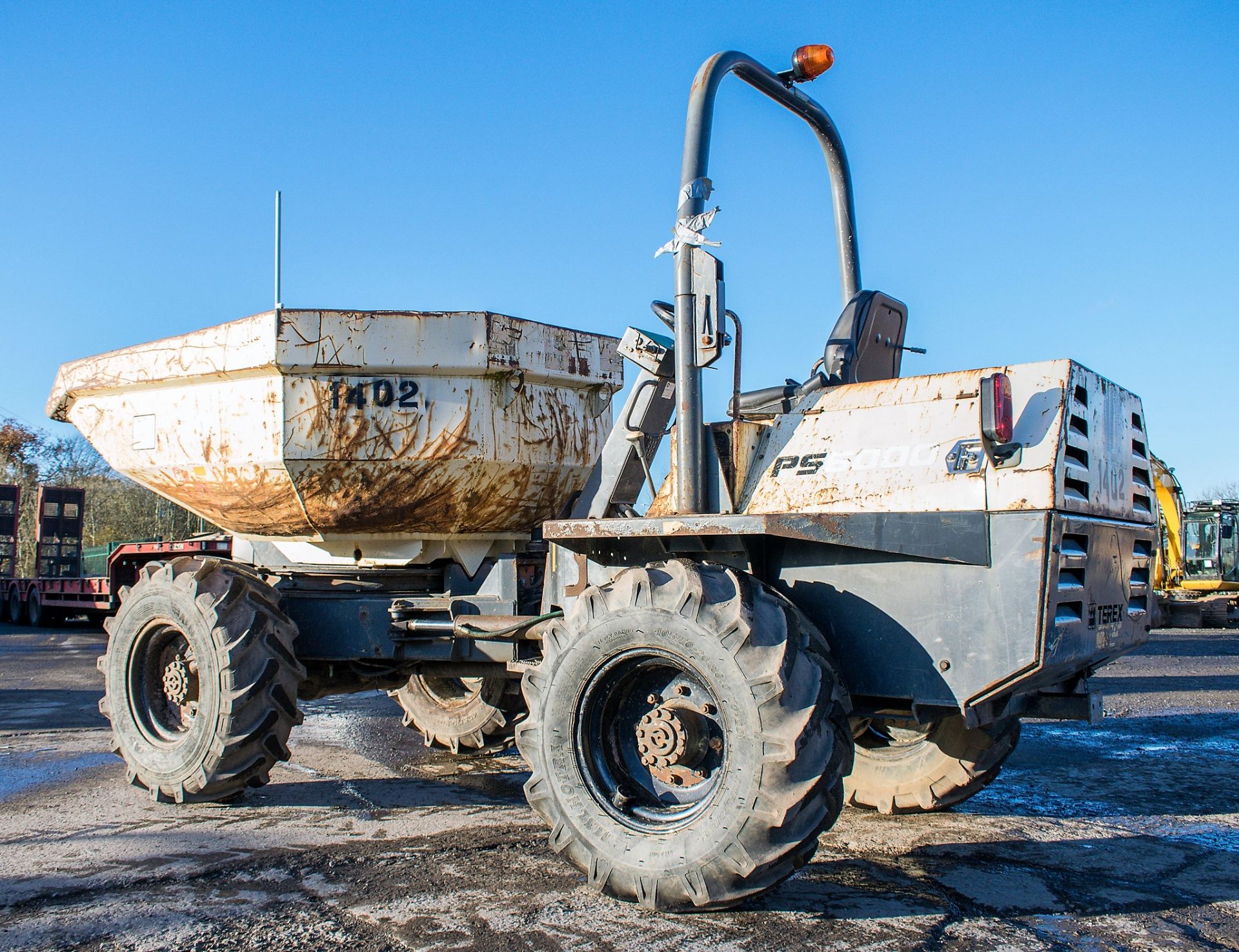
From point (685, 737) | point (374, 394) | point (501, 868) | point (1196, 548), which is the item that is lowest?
point (501, 868)

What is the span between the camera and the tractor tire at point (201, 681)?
5.28 meters

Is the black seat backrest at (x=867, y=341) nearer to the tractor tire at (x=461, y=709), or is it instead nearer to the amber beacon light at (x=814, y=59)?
the amber beacon light at (x=814, y=59)

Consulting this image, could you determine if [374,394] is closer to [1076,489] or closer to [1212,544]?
[1076,489]

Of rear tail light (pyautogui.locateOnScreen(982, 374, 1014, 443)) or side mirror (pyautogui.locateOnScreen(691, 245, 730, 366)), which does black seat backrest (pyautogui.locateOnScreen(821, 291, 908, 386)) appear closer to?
side mirror (pyautogui.locateOnScreen(691, 245, 730, 366))

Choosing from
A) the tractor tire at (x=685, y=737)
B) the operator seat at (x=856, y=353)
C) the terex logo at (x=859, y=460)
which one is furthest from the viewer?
the operator seat at (x=856, y=353)

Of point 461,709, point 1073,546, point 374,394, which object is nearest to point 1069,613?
point 1073,546

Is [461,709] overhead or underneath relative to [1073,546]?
underneath

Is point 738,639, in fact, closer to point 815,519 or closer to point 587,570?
point 815,519

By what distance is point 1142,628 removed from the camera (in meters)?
Result: 4.57

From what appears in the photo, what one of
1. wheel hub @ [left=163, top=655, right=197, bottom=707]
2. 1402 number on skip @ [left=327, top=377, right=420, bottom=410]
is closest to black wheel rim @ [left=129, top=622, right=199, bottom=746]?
wheel hub @ [left=163, top=655, right=197, bottom=707]

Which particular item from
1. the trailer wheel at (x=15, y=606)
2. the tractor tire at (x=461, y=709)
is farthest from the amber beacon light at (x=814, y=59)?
the trailer wheel at (x=15, y=606)

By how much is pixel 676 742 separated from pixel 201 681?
2736 mm

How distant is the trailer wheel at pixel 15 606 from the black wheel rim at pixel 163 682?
766 inches

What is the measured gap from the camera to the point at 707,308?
4.26 metres
